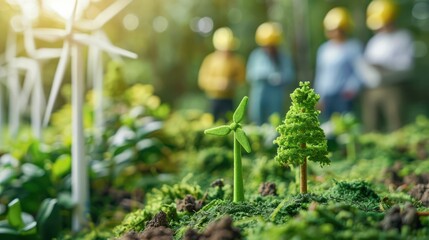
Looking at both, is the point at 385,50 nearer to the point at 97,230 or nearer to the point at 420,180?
the point at 420,180

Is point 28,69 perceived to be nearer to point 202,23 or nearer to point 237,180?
point 237,180

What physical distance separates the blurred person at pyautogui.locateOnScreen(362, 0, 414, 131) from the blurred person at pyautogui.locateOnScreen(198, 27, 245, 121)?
1731 mm

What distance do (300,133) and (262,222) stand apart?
495 mm

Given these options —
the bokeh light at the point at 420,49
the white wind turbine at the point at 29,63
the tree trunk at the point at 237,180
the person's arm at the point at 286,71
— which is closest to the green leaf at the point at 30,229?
the tree trunk at the point at 237,180

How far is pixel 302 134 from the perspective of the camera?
224 centimetres

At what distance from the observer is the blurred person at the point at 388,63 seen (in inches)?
317

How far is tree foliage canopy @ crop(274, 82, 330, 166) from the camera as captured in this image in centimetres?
224

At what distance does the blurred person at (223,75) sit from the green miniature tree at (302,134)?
6300 mm

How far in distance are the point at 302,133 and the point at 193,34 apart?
44.3 feet

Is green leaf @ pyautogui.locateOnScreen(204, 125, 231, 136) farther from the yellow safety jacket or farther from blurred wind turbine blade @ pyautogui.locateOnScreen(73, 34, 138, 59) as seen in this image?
the yellow safety jacket

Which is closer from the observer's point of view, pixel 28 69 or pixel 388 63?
pixel 28 69

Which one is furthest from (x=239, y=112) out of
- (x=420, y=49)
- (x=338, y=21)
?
(x=420, y=49)

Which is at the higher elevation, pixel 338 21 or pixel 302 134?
pixel 338 21

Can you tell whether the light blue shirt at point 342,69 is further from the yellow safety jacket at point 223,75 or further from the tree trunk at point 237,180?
the tree trunk at point 237,180
